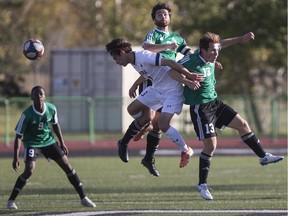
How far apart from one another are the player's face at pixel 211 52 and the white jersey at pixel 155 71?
0.53 meters

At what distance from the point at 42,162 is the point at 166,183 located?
244 inches

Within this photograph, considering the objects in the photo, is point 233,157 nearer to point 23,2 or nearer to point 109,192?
point 109,192

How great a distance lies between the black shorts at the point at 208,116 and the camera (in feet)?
44.0

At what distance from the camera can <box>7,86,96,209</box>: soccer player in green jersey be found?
580 inches

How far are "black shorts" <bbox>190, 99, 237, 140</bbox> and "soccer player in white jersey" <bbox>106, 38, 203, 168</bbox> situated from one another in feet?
0.81

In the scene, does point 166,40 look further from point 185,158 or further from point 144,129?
point 185,158

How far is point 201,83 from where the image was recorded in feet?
43.8

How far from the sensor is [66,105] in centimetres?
3067

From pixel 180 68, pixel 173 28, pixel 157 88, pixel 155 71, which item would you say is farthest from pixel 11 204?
pixel 173 28

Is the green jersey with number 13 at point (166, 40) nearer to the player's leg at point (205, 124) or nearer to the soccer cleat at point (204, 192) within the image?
the player's leg at point (205, 124)

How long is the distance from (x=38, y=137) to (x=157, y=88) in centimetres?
237

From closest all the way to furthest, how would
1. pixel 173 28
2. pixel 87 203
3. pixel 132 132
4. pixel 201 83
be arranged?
pixel 201 83 < pixel 132 132 < pixel 87 203 < pixel 173 28

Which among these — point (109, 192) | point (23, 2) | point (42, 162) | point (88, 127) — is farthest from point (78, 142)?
point (23, 2)

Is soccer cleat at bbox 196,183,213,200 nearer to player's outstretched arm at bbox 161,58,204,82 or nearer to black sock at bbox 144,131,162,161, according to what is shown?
black sock at bbox 144,131,162,161
